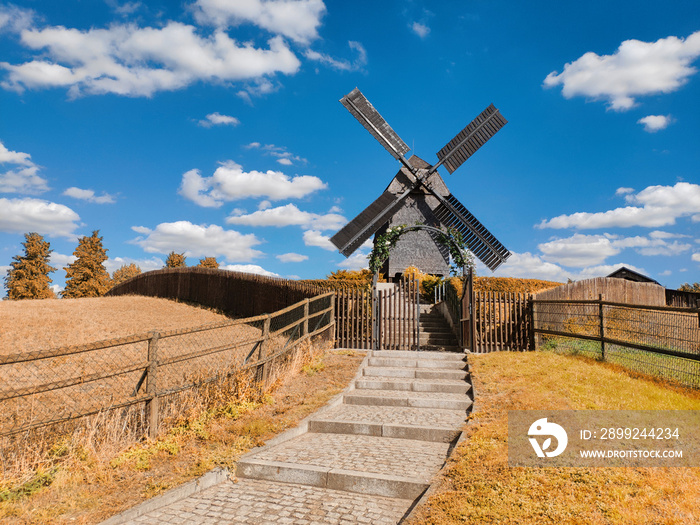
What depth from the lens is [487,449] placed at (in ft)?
17.0

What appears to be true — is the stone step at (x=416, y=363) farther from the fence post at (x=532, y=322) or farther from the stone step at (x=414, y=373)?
the fence post at (x=532, y=322)

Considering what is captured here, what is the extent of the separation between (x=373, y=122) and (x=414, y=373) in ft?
62.5

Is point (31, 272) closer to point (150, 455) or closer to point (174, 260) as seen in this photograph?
point (174, 260)

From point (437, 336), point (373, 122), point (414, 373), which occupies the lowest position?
point (414, 373)

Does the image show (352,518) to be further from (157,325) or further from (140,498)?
(157,325)

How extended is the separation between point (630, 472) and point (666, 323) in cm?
618

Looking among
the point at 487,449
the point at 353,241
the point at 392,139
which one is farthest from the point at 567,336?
the point at 392,139

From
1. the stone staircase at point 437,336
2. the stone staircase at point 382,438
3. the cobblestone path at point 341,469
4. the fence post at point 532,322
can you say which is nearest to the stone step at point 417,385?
the stone staircase at point 382,438

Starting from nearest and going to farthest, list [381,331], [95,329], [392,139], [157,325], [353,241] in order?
[381,331] < [95,329] < [157,325] < [353,241] < [392,139]

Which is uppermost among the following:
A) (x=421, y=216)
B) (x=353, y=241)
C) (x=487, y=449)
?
(x=421, y=216)

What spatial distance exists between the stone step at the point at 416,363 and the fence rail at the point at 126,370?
1.75 metres

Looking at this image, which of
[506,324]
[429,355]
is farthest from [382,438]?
[506,324]

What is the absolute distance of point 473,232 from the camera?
2481 centimetres

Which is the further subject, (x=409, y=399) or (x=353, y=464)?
(x=409, y=399)
